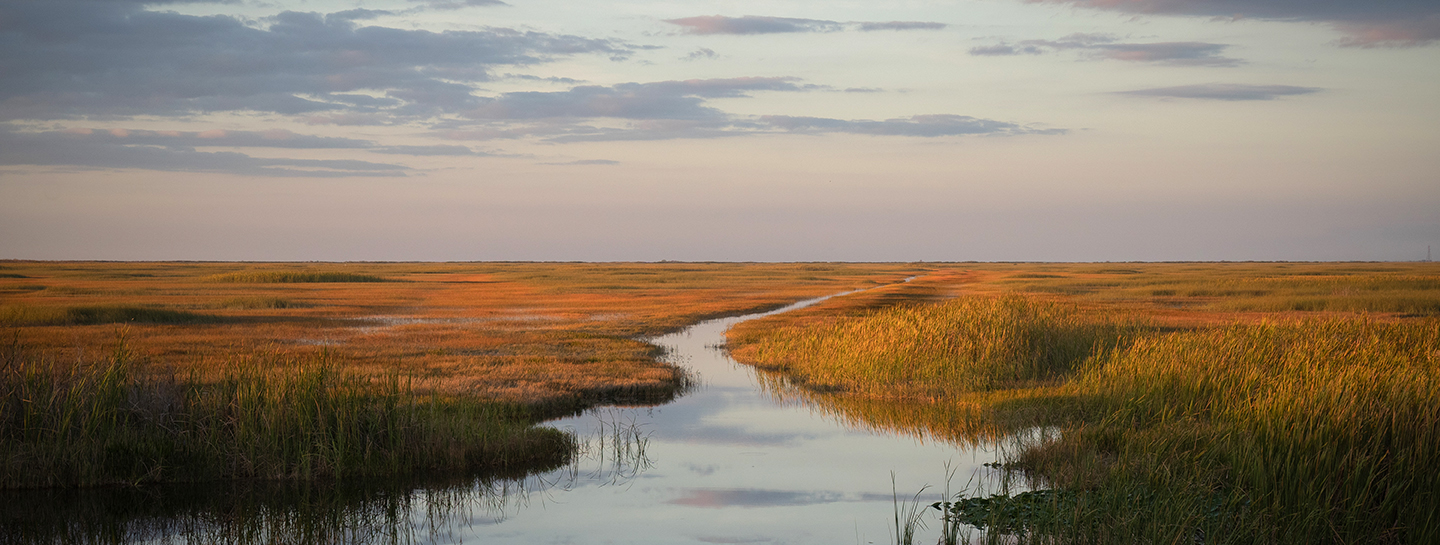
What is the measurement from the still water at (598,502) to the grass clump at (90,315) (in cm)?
2688

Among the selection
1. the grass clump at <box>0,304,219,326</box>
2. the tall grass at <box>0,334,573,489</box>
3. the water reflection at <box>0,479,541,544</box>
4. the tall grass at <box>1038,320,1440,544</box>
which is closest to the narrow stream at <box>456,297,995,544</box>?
the water reflection at <box>0,479,541,544</box>

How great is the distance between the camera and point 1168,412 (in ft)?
Answer: 43.5

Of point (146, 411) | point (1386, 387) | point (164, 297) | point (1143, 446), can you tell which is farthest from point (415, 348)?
point (164, 297)

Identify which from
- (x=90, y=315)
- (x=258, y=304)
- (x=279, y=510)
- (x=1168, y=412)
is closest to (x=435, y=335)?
(x=90, y=315)

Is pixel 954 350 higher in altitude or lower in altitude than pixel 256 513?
higher

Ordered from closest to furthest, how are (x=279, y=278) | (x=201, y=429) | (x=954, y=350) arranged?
(x=201, y=429) → (x=954, y=350) → (x=279, y=278)

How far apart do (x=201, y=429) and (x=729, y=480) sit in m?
7.45

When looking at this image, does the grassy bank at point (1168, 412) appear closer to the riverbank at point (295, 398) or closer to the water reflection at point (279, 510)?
the water reflection at point (279, 510)

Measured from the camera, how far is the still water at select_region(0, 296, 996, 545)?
9773 millimetres

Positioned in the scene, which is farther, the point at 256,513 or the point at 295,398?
the point at 295,398

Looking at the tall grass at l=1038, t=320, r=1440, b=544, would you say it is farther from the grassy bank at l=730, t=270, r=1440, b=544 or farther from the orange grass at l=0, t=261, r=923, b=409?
the orange grass at l=0, t=261, r=923, b=409

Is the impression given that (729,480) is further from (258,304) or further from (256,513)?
(258,304)

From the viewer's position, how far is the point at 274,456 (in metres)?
11.5

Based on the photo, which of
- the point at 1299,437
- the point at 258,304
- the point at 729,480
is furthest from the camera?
the point at 258,304
